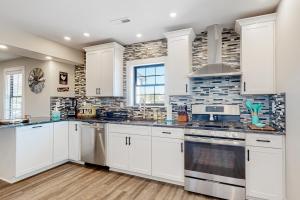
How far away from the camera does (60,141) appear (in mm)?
3477

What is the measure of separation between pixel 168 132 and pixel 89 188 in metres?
1.51

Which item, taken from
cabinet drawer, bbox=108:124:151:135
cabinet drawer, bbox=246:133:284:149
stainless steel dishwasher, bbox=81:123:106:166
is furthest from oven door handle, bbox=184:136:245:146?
stainless steel dishwasher, bbox=81:123:106:166

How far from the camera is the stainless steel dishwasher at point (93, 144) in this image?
321cm

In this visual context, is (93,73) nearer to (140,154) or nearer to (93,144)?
(93,144)

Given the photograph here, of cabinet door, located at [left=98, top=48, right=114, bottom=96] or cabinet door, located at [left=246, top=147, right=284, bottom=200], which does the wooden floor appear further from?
cabinet door, located at [left=98, top=48, right=114, bottom=96]

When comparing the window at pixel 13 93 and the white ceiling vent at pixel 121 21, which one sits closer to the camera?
the white ceiling vent at pixel 121 21

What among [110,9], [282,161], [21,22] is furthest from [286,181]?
[21,22]

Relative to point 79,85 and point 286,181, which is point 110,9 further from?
point 286,181

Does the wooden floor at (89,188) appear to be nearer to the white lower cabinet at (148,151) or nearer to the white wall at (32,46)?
the white lower cabinet at (148,151)

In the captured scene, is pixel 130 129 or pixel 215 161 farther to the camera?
pixel 130 129

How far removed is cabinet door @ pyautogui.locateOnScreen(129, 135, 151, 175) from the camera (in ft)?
9.23

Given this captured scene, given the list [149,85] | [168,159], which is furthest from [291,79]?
[149,85]

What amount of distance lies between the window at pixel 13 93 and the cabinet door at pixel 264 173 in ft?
18.5

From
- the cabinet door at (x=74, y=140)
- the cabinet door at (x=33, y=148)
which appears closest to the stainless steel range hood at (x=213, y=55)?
the cabinet door at (x=74, y=140)
